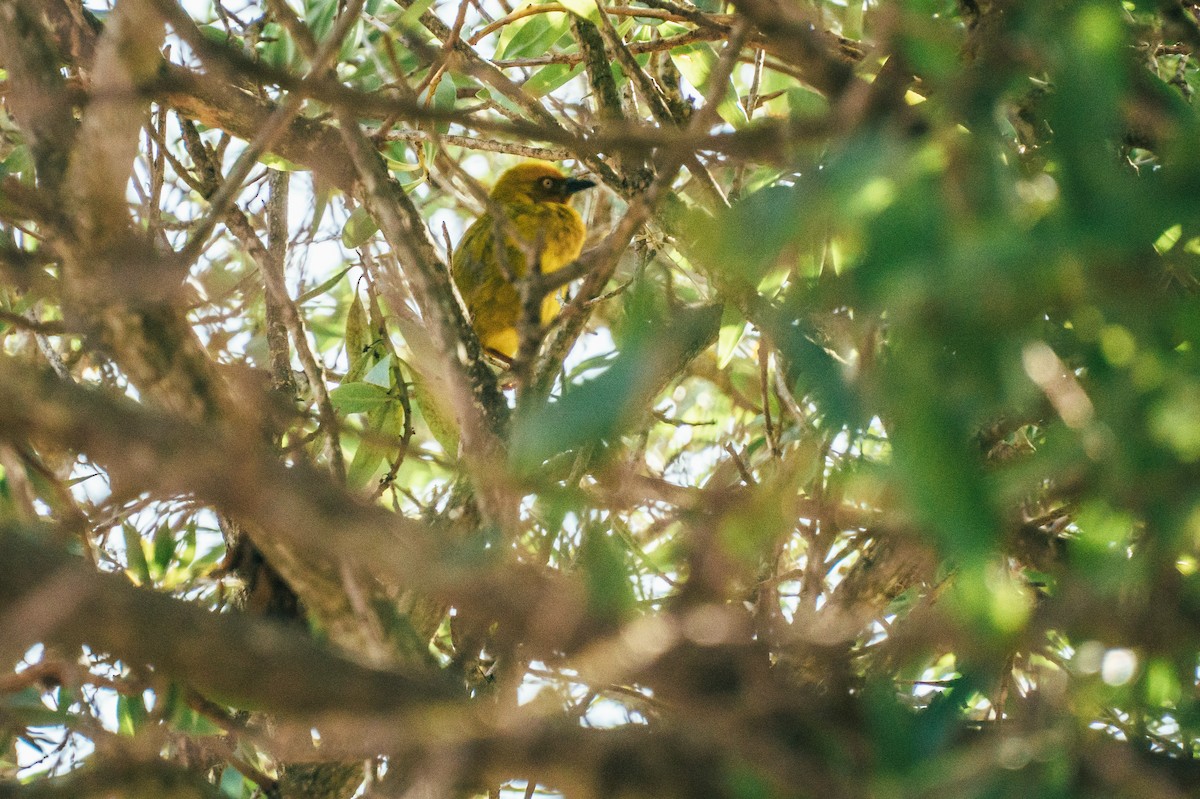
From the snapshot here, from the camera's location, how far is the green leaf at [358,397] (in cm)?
273

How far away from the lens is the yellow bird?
5062 millimetres

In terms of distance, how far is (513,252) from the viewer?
5059 mm

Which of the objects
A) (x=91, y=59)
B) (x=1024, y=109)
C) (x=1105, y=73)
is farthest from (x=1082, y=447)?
(x=91, y=59)

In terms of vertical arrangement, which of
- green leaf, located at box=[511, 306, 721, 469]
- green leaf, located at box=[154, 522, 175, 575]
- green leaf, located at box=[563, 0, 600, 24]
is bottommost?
green leaf, located at box=[511, 306, 721, 469]

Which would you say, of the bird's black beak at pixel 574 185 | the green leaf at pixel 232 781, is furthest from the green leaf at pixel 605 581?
the bird's black beak at pixel 574 185

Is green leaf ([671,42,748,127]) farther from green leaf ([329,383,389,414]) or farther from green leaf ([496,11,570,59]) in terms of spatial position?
green leaf ([329,383,389,414])

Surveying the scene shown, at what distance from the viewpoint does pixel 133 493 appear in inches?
52.2

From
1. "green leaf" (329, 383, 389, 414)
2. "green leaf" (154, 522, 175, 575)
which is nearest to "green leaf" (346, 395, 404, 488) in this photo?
"green leaf" (329, 383, 389, 414)

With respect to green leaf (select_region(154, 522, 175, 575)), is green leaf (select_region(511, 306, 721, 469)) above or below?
below

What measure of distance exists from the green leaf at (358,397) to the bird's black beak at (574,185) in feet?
9.27

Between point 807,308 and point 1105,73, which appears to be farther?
point 807,308

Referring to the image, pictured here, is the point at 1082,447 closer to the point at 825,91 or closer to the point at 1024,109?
the point at 825,91

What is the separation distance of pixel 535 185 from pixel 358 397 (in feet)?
10.2

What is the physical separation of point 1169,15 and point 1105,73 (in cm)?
101
